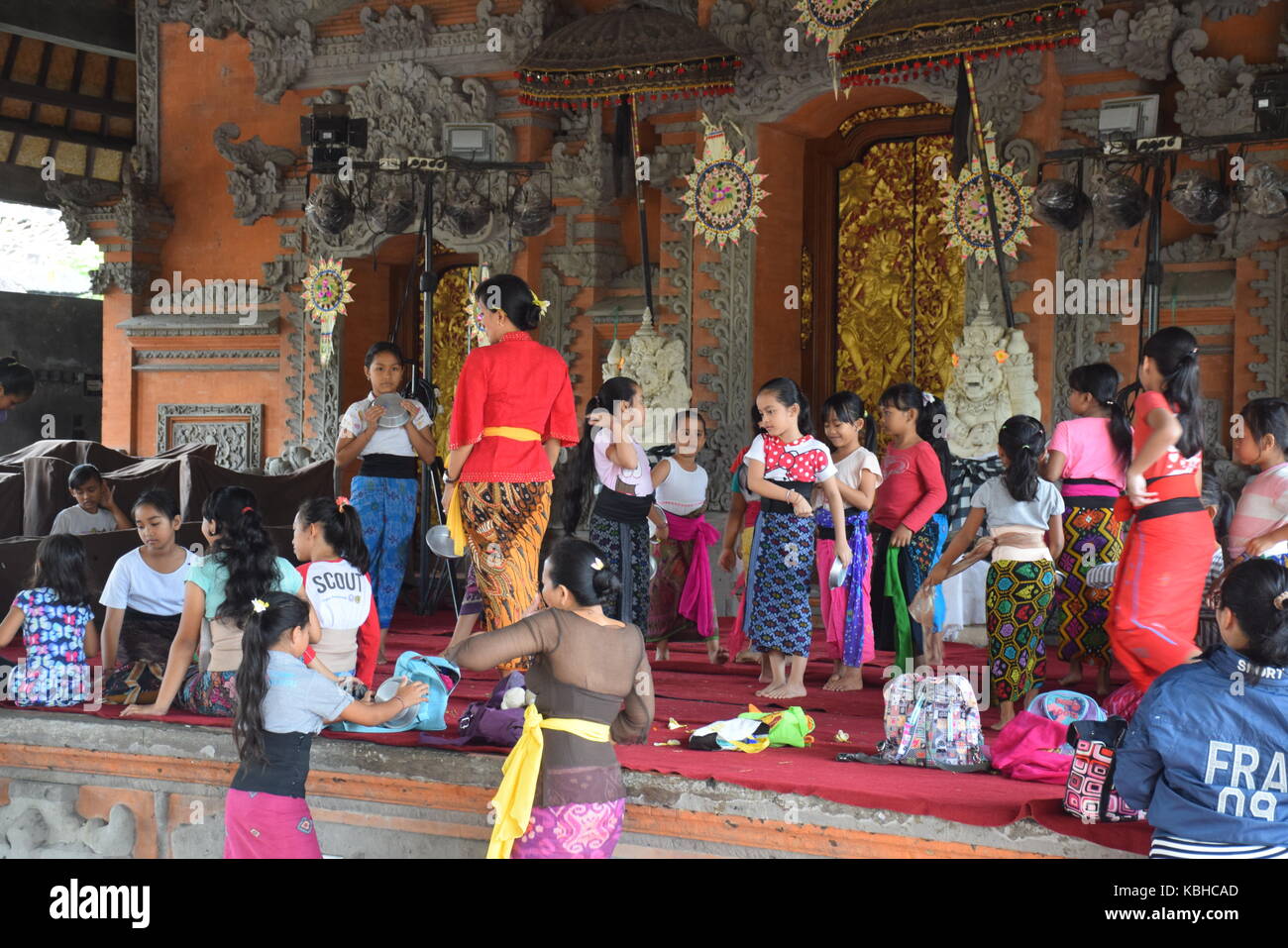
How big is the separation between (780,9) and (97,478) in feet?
16.3

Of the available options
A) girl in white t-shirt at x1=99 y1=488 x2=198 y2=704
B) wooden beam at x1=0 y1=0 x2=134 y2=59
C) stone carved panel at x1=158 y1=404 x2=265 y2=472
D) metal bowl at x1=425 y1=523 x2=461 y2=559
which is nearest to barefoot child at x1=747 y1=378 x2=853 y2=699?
metal bowl at x1=425 y1=523 x2=461 y2=559

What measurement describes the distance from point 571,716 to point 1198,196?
17.7ft

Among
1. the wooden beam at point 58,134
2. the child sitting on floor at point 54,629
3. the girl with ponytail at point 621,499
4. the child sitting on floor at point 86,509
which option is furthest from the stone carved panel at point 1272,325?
the wooden beam at point 58,134

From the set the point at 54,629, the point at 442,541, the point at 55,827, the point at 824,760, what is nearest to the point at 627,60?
the point at 442,541

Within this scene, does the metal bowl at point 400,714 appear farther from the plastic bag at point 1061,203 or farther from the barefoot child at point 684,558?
the plastic bag at point 1061,203

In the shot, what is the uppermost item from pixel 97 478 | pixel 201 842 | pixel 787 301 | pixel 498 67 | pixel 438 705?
pixel 498 67

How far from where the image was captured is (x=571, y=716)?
12.1 ft

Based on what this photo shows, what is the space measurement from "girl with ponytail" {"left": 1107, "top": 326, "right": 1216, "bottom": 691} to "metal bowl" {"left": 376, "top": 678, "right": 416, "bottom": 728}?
8.25ft

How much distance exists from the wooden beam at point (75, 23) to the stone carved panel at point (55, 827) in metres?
9.08

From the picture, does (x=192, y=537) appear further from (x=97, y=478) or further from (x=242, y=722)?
(x=242, y=722)

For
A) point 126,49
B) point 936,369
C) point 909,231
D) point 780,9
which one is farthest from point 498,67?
point 126,49

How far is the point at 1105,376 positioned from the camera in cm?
572

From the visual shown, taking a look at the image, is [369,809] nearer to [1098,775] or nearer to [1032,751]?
[1032,751]

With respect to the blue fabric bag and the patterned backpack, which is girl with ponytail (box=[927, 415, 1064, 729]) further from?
the blue fabric bag
